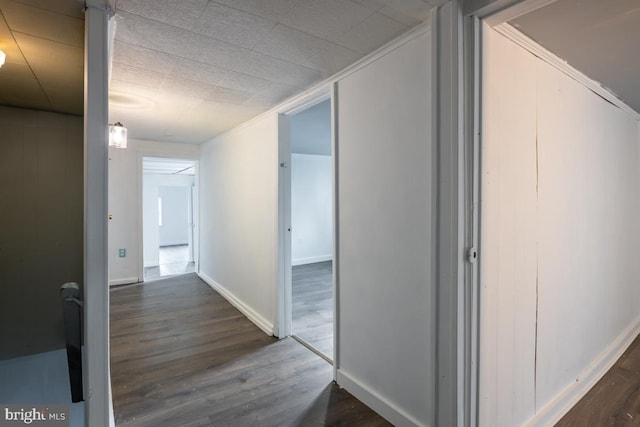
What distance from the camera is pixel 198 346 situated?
280 cm

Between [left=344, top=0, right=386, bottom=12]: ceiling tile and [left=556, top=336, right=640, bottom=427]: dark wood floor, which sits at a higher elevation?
[left=344, top=0, right=386, bottom=12]: ceiling tile

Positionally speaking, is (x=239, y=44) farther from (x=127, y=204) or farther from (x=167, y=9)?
(x=127, y=204)

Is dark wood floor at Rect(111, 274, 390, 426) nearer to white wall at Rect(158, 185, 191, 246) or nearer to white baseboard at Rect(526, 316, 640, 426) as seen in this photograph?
white baseboard at Rect(526, 316, 640, 426)

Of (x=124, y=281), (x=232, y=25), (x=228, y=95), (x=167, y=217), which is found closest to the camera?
(x=232, y=25)

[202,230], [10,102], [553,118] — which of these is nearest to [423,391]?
[553,118]

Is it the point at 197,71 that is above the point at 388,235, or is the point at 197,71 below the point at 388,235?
above

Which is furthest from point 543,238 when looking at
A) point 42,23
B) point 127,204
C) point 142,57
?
point 127,204

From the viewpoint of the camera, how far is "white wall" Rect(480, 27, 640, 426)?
59.8 inches

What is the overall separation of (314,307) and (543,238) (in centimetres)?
267

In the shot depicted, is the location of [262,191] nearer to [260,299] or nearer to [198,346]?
[260,299]

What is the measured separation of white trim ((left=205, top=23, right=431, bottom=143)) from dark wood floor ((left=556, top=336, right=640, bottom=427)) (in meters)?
2.42

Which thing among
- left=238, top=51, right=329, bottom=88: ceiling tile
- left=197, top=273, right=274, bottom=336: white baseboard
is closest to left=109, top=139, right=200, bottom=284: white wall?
left=197, top=273, right=274, bottom=336: white baseboard

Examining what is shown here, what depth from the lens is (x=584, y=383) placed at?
2.20 metres

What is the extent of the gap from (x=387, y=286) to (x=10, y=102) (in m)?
3.08
